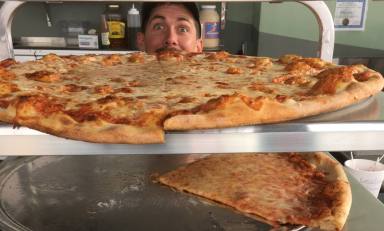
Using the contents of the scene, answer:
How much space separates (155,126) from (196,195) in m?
0.36

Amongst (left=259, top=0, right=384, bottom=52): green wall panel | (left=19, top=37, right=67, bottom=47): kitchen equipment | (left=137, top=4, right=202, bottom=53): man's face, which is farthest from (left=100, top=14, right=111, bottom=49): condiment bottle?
(left=137, top=4, right=202, bottom=53): man's face

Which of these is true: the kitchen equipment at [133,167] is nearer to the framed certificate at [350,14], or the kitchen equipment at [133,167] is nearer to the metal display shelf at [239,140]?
the metal display shelf at [239,140]

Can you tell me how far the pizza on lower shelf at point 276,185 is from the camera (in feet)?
2.92

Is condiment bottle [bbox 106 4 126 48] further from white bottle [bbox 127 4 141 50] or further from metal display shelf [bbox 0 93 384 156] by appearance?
metal display shelf [bbox 0 93 384 156]

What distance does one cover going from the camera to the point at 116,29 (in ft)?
11.1

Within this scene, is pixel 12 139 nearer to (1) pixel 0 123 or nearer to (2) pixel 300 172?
(1) pixel 0 123

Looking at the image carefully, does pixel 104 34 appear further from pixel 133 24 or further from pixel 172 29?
pixel 172 29

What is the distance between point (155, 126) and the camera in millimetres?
660

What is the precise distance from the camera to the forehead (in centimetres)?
187

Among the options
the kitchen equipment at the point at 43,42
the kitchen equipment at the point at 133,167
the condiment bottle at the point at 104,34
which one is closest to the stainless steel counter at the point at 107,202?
the kitchen equipment at the point at 133,167

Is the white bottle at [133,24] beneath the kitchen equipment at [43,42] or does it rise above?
above

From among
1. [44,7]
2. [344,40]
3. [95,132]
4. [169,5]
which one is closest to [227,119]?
[95,132]

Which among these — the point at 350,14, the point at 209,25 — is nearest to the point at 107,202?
the point at 209,25

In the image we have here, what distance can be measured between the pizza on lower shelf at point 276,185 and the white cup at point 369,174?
0.10m
